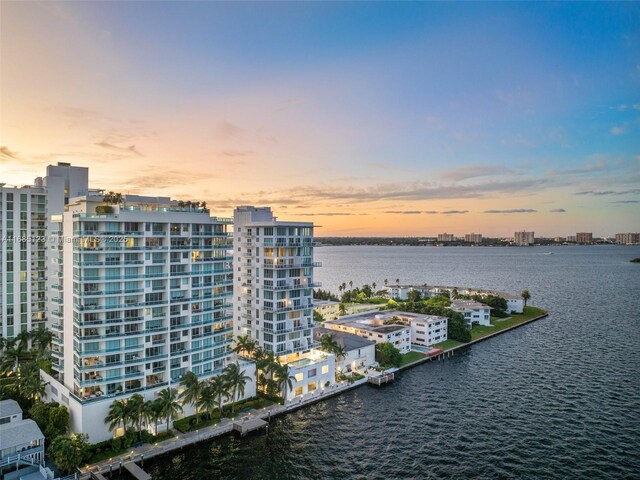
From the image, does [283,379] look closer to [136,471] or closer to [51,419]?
[136,471]

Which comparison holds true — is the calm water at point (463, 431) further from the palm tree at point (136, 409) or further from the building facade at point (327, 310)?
the building facade at point (327, 310)

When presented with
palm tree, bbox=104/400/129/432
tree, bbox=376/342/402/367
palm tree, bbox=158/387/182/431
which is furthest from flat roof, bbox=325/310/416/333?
palm tree, bbox=104/400/129/432

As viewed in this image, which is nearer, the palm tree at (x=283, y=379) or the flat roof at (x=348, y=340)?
the palm tree at (x=283, y=379)

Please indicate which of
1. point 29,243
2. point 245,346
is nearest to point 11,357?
point 29,243

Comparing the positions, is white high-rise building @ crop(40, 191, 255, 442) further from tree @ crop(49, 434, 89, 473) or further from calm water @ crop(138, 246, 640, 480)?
calm water @ crop(138, 246, 640, 480)

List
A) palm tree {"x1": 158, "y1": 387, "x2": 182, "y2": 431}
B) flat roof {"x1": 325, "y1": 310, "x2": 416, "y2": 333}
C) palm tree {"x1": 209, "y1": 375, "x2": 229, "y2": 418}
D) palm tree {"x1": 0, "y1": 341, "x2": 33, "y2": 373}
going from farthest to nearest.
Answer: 1. flat roof {"x1": 325, "y1": 310, "x2": 416, "y2": 333}
2. palm tree {"x1": 0, "y1": 341, "x2": 33, "y2": 373}
3. palm tree {"x1": 209, "y1": 375, "x2": 229, "y2": 418}
4. palm tree {"x1": 158, "y1": 387, "x2": 182, "y2": 431}

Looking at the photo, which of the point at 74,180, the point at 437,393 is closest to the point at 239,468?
the point at 437,393

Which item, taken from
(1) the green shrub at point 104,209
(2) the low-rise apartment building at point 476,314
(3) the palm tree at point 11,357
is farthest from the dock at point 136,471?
(2) the low-rise apartment building at point 476,314
